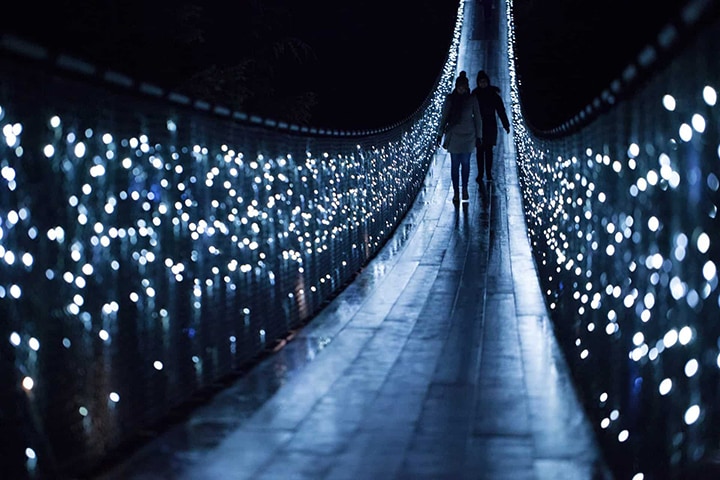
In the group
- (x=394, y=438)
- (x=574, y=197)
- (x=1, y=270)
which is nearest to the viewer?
(x=1, y=270)

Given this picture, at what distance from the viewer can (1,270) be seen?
13.2ft

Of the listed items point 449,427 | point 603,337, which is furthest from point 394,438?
point 603,337

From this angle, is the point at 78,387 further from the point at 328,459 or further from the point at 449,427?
the point at 449,427

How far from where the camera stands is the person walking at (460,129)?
58.5ft

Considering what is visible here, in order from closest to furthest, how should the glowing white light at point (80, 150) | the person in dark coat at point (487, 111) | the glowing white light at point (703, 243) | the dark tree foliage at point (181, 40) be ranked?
the glowing white light at point (703, 243) → the glowing white light at point (80, 150) → the dark tree foliage at point (181, 40) → the person in dark coat at point (487, 111)

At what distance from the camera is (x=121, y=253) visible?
207 inches

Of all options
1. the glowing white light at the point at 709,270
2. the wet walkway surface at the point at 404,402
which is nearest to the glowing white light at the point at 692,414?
the glowing white light at the point at 709,270

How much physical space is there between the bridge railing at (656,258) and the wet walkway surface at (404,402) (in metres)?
0.30

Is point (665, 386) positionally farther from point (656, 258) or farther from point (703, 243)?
point (703, 243)

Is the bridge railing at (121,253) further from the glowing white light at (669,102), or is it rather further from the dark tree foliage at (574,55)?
the dark tree foliage at (574,55)

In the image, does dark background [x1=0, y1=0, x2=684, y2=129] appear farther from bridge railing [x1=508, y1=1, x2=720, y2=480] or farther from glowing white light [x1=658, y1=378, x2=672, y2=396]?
glowing white light [x1=658, y1=378, x2=672, y2=396]

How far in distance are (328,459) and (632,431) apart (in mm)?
1393

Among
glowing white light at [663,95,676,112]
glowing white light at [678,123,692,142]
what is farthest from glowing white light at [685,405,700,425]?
glowing white light at [663,95,676,112]

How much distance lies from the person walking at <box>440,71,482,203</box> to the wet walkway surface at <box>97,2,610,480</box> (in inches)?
269
